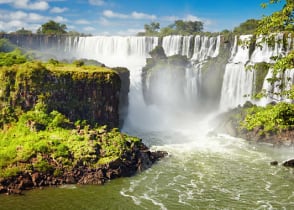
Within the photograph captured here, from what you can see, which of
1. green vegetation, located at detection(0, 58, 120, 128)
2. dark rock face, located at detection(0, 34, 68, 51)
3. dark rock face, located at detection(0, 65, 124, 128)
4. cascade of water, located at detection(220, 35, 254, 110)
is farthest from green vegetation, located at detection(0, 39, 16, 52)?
cascade of water, located at detection(220, 35, 254, 110)

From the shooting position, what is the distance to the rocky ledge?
2884 cm

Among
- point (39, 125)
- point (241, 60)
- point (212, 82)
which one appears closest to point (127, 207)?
point (39, 125)

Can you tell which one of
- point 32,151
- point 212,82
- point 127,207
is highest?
point 212,82

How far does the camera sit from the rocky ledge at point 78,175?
28.8 m

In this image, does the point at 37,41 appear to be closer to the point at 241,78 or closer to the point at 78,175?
the point at 241,78

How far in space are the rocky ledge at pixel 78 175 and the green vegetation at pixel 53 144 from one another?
0.35 meters

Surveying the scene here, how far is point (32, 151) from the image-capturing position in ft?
104

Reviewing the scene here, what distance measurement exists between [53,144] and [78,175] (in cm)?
398

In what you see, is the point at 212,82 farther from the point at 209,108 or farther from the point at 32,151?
the point at 32,151

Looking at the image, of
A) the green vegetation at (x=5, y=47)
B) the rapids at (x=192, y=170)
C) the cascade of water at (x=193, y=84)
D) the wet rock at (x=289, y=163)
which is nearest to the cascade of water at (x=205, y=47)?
the rapids at (x=192, y=170)

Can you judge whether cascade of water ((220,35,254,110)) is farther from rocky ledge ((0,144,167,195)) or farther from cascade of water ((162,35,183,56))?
rocky ledge ((0,144,167,195))

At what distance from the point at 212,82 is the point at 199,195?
3563 cm

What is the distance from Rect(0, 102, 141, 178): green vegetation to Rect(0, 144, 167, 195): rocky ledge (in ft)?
1.15

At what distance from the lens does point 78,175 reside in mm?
30750
